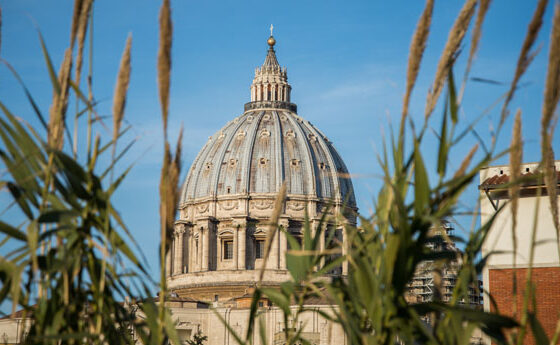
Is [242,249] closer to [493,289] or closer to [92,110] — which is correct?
[493,289]

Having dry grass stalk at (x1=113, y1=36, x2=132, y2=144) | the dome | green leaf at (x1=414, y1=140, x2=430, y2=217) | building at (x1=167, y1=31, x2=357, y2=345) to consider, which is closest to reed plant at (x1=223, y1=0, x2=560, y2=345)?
green leaf at (x1=414, y1=140, x2=430, y2=217)

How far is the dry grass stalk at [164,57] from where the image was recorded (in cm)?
248

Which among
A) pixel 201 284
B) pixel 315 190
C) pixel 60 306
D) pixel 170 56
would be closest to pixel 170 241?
pixel 60 306

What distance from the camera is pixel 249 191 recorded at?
72188 mm

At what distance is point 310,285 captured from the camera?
2.88m

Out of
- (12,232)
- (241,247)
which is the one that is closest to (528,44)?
(12,232)

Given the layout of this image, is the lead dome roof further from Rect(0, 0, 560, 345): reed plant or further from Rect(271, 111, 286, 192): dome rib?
Rect(0, 0, 560, 345): reed plant

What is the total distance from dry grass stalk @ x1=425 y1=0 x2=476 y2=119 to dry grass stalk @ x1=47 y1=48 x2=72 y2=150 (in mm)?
1092

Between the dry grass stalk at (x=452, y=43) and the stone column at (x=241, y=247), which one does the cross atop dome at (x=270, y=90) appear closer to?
the stone column at (x=241, y=247)

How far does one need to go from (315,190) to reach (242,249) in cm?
854

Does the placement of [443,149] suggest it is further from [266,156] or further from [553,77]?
[266,156]

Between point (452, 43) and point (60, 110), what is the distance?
3.87ft

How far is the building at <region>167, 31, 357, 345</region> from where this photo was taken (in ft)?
220

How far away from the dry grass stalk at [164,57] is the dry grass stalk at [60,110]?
0.35 m
